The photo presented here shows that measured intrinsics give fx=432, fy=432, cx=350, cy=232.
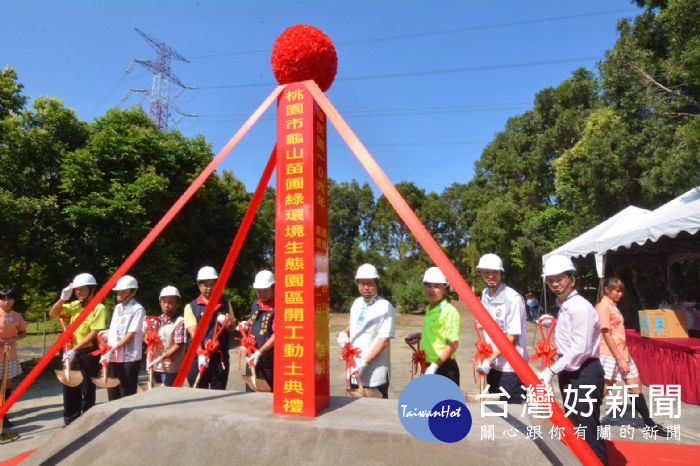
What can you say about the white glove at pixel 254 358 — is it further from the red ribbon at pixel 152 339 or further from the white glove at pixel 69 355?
the white glove at pixel 69 355

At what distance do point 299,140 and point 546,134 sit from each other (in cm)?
2032

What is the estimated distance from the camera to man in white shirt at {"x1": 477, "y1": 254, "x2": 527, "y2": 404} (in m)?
Result: 3.25

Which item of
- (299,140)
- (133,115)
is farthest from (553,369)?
(133,115)

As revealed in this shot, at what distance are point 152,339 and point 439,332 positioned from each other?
2.91 meters

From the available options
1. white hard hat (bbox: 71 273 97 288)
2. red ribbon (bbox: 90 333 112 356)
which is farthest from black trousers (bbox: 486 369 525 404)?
white hard hat (bbox: 71 273 97 288)

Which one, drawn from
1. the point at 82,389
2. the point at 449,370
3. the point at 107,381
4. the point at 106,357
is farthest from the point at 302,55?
the point at 82,389

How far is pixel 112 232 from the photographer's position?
974 cm

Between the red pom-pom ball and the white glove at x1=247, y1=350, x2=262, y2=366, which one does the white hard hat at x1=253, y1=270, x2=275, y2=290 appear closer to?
the white glove at x1=247, y1=350, x2=262, y2=366

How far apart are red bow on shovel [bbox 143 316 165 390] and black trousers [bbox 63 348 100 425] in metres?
0.54

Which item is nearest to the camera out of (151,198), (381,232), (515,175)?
(151,198)

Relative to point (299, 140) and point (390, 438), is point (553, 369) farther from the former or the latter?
point (299, 140)

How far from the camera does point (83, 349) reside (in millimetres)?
4328

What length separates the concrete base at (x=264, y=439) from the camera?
226cm

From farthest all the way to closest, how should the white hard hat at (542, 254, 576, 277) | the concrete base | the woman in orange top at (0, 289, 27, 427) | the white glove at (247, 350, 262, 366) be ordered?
the woman in orange top at (0, 289, 27, 427), the white glove at (247, 350, 262, 366), the white hard hat at (542, 254, 576, 277), the concrete base
